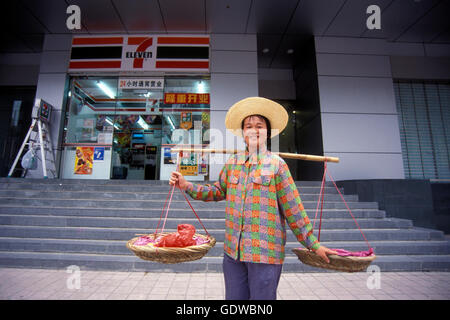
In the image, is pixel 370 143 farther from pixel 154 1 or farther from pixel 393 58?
pixel 154 1

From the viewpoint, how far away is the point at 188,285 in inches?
105

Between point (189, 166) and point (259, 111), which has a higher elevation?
point (189, 166)

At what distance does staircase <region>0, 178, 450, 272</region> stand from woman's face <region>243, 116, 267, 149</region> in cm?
229

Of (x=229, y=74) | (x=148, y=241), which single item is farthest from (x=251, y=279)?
(x=229, y=74)

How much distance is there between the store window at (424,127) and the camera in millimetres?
6707

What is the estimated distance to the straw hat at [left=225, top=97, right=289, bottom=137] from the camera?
4.95ft

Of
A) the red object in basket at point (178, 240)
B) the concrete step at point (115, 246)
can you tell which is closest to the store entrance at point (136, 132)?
the concrete step at point (115, 246)

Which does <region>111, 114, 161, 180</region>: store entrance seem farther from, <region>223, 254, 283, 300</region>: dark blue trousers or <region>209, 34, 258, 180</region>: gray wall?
<region>223, 254, 283, 300</region>: dark blue trousers

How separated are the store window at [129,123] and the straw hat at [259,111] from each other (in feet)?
16.2

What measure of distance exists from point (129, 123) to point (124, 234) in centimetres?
465

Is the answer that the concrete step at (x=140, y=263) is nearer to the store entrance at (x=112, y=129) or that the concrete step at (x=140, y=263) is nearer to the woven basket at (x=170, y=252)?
the woven basket at (x=170, y=252)

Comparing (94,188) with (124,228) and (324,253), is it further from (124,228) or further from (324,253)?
(324,253)

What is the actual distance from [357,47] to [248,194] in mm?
7676

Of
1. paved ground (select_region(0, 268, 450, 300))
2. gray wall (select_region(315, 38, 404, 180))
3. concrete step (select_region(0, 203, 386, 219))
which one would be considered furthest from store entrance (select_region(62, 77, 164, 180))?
gray wall (select_region(315, 38, 404, 180))
